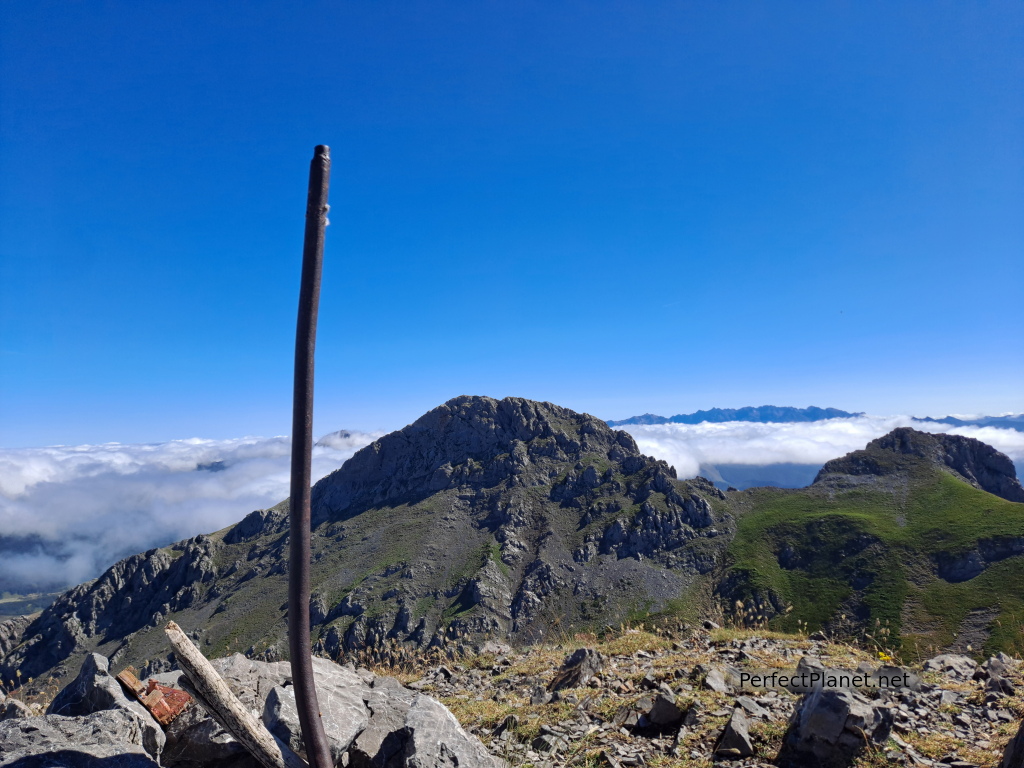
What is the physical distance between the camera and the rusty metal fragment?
8.18m

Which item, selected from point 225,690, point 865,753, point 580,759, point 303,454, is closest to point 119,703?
point 225,690

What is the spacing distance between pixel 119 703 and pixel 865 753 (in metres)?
11.6

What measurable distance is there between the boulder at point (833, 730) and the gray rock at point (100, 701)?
30.9 ft

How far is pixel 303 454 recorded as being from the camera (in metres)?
5.38

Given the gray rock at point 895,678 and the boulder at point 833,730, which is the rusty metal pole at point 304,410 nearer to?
the boulder at point 833,730

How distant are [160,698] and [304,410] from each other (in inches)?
264

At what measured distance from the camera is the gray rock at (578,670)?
12758mm

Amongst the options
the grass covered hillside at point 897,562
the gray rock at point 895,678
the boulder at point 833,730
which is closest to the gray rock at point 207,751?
the boulder at point 833,730

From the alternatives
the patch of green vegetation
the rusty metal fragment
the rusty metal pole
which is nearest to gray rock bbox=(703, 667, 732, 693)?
the rusty metal pole

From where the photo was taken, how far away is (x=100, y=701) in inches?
333

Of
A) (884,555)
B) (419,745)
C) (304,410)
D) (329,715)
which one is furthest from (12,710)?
(884,555)

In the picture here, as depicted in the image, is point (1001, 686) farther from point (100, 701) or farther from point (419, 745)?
point (100, 701)

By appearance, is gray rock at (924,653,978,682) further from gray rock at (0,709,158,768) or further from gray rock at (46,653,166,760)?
gray rock at (0,709,158,768)

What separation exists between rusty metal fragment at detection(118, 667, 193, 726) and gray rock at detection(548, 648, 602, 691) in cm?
805
